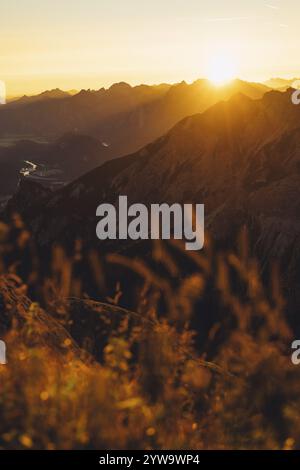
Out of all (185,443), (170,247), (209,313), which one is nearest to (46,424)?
(185,443)

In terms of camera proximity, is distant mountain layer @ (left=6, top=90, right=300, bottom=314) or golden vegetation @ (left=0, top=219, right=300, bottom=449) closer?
golden vegetation @ (left=0, top=219, right=300, bottom=449)

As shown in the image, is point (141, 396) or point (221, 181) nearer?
point (141, 396)

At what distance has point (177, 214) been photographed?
184ft

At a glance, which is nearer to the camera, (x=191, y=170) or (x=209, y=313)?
(x=209, y=313)

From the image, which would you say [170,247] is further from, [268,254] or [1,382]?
[1,382]

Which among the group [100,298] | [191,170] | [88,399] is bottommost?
[88,399]

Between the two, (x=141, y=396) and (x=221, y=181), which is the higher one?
(x=221, y=181)

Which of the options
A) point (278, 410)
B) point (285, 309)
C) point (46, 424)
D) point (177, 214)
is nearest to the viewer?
point (46, 424)

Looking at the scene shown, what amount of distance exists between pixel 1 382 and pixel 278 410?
345 cm

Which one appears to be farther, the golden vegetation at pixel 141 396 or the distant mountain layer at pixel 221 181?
the distant mountain layer at pixel 221 181

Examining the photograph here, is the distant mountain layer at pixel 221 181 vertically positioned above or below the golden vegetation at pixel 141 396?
above

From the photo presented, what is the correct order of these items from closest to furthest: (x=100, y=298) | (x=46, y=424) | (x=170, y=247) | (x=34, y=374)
→ (x=46, y=424) → (x=34, y=374) → (x=100, y=298) → (x=170, y=247)

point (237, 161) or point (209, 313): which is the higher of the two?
point (237, 161)

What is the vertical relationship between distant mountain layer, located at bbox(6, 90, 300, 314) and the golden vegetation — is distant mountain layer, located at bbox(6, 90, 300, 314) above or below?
above
